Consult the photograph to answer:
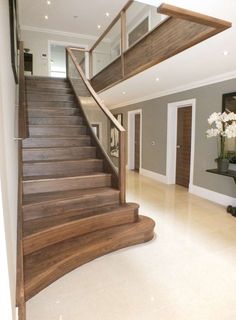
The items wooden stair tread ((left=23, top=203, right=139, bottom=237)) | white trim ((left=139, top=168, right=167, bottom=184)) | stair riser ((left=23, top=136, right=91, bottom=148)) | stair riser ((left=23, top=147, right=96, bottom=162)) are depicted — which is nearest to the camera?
wooden stair tread ((left=23, top=203, right=139, bottom=237))

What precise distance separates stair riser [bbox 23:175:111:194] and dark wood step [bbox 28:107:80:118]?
170cm

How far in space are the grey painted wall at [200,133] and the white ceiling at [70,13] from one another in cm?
324

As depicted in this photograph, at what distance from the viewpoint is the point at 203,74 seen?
163 inches

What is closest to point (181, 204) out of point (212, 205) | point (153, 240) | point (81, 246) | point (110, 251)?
point (212, 205)

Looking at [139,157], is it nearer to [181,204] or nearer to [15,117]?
[181,204]

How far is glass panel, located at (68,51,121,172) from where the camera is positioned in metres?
3.31

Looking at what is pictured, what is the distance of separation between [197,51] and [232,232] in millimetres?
2475

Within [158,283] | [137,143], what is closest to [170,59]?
[158,283]

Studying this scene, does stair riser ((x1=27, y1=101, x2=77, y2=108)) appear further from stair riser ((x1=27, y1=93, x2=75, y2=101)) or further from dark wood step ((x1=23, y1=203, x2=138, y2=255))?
dark wood step ((x1=23, y1=203, x2=138, y2=255))

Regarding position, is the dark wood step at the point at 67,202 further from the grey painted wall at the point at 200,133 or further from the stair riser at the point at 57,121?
the grey painted wall at the point at 200,133

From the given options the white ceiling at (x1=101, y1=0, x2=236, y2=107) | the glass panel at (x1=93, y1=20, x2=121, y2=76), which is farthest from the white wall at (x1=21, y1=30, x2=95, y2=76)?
the white ceiling at (x1=101, y1=0, x2=236, y2=107)

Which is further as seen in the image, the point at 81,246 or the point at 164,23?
the point at 164,23

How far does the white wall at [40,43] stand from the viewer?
823 cm

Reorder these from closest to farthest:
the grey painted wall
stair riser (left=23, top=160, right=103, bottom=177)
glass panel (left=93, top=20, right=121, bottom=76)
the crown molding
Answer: stair riser (left=23, top=160, right=103, bottom=177), the grey painted wall, glass panel (left=93, top=20, right=121, bottom=76), the crown molding
